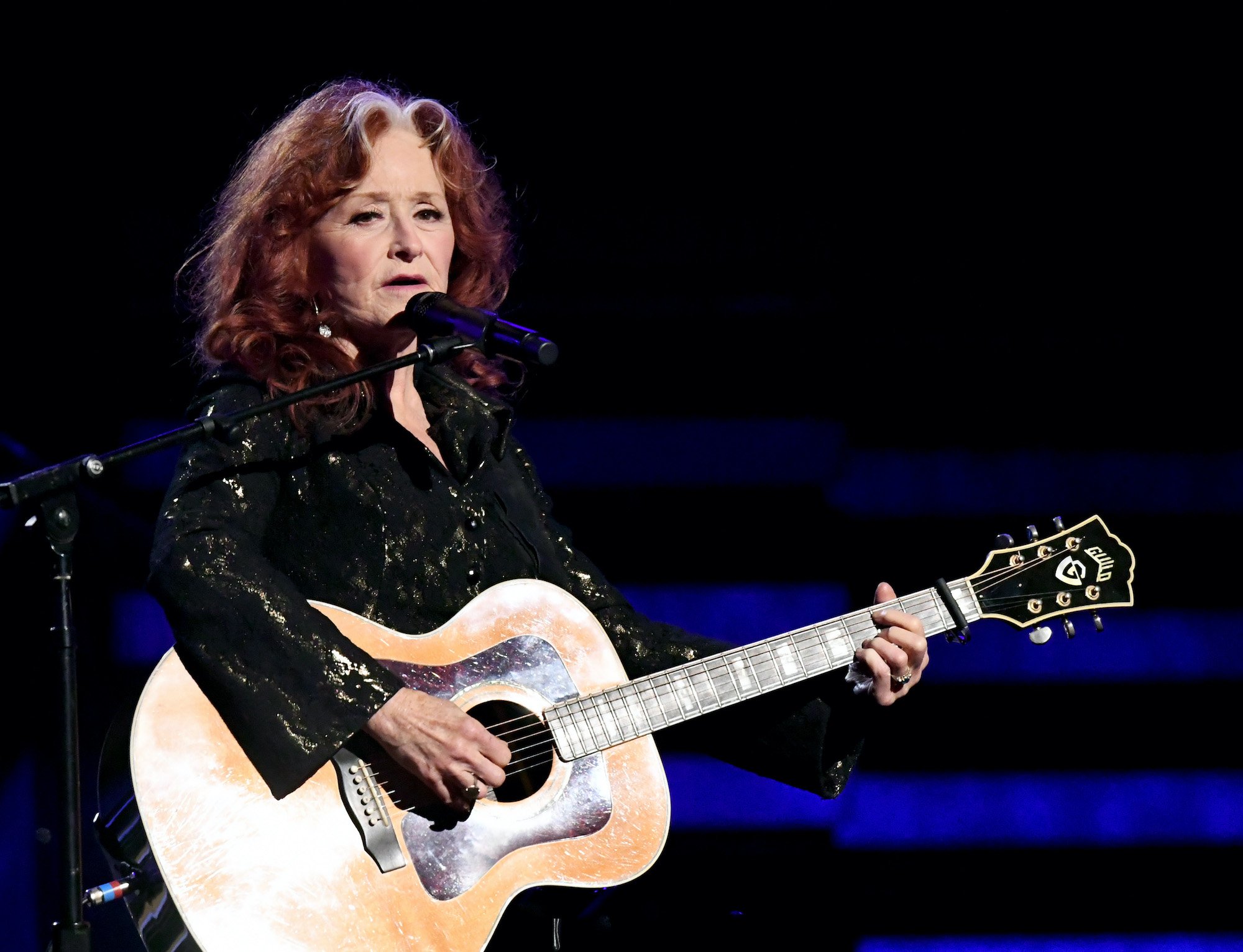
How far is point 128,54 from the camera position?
3.50 m

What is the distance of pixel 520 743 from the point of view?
224 centimetres

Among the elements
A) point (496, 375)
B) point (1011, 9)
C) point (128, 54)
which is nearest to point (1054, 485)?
point (1011, 9)

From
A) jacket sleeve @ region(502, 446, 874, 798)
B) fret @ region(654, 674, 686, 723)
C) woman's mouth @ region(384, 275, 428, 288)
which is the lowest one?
jacket sleeve @ region(502, 446, 874, 798)

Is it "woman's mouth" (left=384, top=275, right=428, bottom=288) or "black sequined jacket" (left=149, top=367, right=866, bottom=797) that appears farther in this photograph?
"woman's mouth" (left=384, top=275, right=428, bottom=288)

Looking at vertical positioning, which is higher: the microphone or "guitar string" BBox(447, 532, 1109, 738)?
the microphone

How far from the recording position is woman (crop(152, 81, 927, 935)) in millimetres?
2066

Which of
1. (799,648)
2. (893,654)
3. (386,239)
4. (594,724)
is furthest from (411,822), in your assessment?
(386,239)

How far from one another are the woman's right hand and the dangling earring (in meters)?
0.80

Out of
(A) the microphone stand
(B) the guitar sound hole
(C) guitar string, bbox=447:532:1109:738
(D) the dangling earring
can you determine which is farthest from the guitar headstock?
(A) the microphone stand

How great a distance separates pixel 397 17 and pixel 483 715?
2.16 meters

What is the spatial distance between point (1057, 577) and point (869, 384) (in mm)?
1273

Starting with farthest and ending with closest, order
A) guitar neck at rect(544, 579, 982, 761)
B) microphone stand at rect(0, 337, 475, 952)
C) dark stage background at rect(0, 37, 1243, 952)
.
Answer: dark stage background at rect(0, 37, 1243, 952) → guitar neck at rect(544, 579, 982, 761) → microphone stand at rect(0, 337, 475, 952)

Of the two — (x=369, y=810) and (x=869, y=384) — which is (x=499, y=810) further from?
(x=869, y=384)

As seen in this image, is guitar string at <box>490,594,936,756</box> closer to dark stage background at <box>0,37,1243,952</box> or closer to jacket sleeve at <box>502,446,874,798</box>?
jacket sleeve at <box>502,446,874,798</box>
